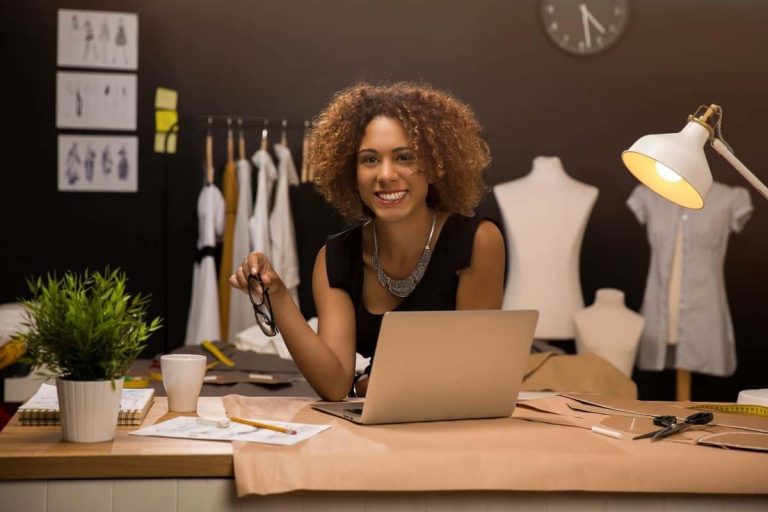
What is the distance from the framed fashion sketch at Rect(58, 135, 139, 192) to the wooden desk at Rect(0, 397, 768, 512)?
4335 mm

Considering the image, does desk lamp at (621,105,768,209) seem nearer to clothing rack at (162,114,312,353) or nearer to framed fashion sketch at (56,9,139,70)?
clothing rack at (162,114,312,353)

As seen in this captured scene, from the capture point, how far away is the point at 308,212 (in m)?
5.70

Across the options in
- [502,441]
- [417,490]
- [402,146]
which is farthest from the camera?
[402,146]

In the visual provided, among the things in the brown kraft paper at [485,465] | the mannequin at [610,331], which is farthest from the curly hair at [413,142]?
the mannequin at [610,331]

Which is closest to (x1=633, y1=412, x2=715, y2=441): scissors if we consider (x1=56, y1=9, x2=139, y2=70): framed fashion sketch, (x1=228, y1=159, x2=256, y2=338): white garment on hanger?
(x1=228, y1=159, x2=256, y2=338): white garment on hanger

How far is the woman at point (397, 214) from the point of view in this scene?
7.54 feet

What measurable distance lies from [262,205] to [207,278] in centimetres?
48

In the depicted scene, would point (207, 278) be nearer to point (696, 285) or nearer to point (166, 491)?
point (696, 285)

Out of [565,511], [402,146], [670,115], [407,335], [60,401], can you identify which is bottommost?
[565,511]

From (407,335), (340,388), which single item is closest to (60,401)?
(407,335)

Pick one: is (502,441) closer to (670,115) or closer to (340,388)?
(340,388)

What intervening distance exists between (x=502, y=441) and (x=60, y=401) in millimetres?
675

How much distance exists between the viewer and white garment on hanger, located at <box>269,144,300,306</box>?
17.3 ft

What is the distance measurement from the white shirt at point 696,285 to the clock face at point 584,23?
1133 mm
